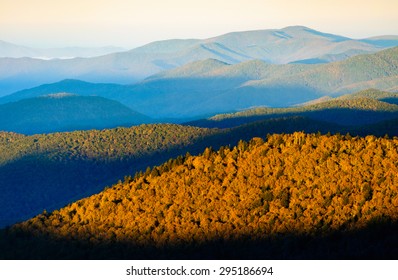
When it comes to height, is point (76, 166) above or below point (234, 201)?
below

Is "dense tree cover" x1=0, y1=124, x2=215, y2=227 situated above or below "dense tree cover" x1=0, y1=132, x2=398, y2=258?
below

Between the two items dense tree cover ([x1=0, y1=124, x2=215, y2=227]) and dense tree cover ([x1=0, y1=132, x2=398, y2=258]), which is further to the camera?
dense tree cover ([x1=0, y1=124, x2=215, y2=227])

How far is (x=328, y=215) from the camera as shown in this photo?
5206 cm

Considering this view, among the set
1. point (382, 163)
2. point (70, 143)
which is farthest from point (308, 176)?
point (70, 143)

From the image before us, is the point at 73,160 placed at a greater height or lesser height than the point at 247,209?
lesser

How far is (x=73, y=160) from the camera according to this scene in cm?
16450

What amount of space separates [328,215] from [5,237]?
84.1ft

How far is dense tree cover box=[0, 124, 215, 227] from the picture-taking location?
148 m

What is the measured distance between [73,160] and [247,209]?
11244cm

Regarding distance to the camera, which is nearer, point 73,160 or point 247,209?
point 247,209

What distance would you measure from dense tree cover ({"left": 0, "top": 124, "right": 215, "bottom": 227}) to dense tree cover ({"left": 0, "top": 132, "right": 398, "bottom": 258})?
78161mm

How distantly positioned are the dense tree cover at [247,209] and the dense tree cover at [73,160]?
256 ft

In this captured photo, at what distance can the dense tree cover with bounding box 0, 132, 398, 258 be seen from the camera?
164 feet
